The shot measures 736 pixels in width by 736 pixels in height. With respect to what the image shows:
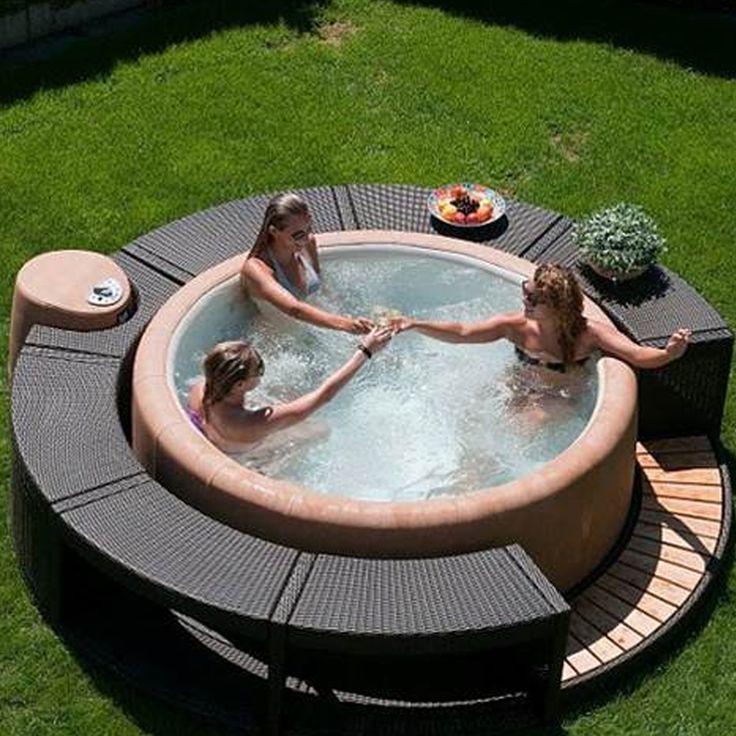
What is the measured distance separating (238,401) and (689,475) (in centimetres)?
288

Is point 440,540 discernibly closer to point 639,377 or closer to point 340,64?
point 639,377

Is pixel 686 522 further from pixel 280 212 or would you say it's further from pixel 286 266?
pixel 280 212

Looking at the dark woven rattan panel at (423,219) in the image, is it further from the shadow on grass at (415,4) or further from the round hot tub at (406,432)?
the shadow on grass at (415,4)

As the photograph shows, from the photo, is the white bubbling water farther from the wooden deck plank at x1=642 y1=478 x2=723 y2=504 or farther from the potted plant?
the wooden deck plank at x1=642 y1=478 x2=723 y2=504

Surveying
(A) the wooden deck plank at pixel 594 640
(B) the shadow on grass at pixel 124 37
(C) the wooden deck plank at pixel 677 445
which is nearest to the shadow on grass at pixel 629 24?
(B) the shadow on grass at pixel 124 37

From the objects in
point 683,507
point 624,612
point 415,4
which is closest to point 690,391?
point 683,507

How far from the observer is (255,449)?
8188mm

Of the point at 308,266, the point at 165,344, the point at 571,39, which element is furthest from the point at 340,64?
the point at 165,344

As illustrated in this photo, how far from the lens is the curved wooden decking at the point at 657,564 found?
8008 millimetres

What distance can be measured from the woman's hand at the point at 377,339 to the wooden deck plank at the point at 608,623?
177cm

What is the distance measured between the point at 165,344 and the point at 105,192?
3.26m

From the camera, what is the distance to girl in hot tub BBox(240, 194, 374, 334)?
29.6 feet

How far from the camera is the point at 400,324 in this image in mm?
8906

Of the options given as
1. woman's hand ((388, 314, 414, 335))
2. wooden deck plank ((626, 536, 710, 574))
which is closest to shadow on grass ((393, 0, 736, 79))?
woman's hand ((388, 314, 414, 335))
